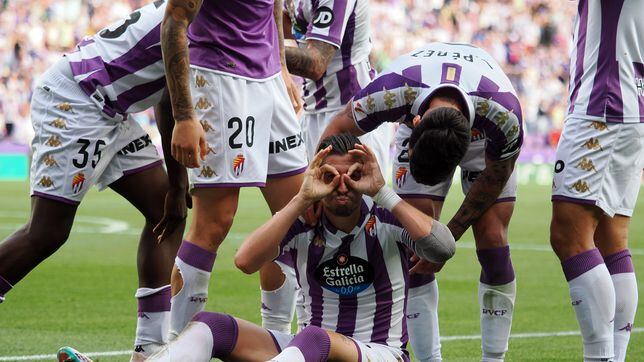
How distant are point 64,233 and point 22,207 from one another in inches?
525

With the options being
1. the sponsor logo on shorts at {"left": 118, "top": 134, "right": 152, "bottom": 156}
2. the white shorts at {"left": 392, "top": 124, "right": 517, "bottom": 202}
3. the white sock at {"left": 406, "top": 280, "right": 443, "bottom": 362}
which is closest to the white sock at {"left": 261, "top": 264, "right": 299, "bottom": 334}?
the white sock at {"left": 406, "top": 280, "right": 443, "bottom": 362}

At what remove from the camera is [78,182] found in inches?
213

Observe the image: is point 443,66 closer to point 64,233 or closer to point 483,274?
point 483,274

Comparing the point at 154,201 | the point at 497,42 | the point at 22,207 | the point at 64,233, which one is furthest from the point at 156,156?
the point at 497,42

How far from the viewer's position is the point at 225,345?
4539mm

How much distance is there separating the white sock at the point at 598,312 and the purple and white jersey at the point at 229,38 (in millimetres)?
1811

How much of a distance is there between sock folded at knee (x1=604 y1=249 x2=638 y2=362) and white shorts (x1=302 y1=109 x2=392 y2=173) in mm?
1581

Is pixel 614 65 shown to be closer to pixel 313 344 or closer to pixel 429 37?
pixel 313 344

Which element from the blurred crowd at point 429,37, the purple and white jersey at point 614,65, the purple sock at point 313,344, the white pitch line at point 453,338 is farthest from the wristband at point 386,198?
the blurred crowd at point 429,37

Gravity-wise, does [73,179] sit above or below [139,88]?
below

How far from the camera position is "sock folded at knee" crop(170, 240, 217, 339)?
523 centimetres

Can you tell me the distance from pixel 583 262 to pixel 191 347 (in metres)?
2.00

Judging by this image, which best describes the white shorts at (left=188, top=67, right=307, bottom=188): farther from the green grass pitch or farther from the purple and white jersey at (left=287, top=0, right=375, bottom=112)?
the green grass pitch

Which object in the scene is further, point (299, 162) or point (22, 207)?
point (22, 207)
